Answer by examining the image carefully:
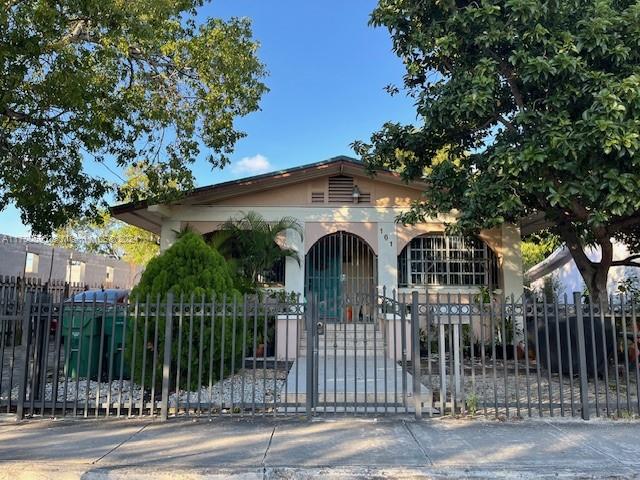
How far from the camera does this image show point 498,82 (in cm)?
772

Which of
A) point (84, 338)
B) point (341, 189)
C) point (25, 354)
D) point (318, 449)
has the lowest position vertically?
point (318, 449)

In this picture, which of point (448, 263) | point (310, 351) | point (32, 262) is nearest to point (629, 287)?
point (448, 263)

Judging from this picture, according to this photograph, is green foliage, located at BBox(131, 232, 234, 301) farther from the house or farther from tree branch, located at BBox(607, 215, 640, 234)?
tree branch, located at BBox(607, 215, 640, 234)

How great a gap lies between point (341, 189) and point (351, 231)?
1.10 m

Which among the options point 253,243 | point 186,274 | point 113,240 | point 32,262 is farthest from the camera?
point 113,240

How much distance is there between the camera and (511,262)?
12438 mm

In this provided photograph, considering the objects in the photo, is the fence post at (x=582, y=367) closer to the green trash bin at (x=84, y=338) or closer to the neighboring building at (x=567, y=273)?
the green trash bin at (x=84, y=338)

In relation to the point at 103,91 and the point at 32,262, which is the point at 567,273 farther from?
the point at 32,262

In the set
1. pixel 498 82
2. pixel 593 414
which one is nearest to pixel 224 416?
pixel 593 414

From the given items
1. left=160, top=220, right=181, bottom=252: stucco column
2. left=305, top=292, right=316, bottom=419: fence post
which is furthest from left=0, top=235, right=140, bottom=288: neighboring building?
left=305, top=292, right=316, bottom=419: fence post

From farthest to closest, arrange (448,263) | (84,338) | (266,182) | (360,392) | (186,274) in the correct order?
(448,263)
(266,182)
(84,338)
(186,274)
(360,392)

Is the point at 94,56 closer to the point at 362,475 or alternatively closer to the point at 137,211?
the point at 137,211

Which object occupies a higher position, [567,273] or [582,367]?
[567,273]

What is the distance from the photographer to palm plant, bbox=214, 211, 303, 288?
11.7 meters
